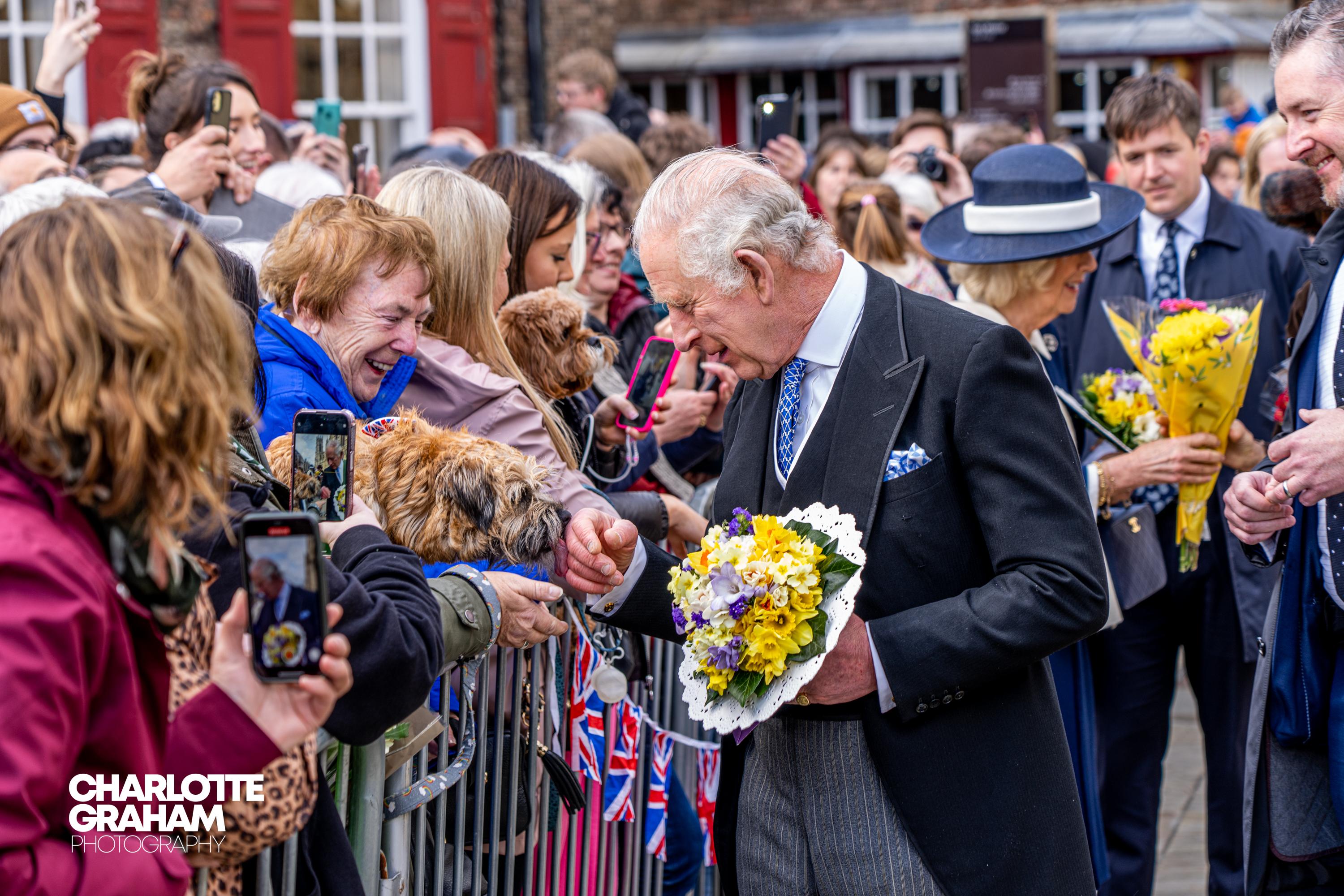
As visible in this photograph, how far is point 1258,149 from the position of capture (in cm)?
653

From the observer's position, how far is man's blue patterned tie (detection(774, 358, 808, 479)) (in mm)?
2635

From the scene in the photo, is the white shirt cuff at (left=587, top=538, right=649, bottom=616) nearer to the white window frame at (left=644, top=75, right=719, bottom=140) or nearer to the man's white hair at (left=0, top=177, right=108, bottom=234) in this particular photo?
the man's white hair at (left=0, top=177, right=108, bottom=234)

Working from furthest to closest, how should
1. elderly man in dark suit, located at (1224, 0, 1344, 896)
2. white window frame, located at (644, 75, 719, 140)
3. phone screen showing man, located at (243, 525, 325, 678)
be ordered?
white window frame, located at (644, 75, 719, 140), elderly man in dark suit, located at (1224, 0, 1344, 896), phone screen showing man, located at (243, 525, 325, 678)

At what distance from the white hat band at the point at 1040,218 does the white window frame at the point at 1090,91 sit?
54.8ft

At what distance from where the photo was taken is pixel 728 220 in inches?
98.5

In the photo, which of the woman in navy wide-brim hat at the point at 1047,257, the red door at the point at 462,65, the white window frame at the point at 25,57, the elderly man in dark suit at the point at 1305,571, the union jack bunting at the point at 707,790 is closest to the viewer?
the elderly man in dark suit at the point at 1305,571

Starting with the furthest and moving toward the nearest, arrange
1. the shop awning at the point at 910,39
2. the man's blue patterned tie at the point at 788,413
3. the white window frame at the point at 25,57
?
the shop awning at the point at 910,39 < the white window frame at the point at 25,57 < the man's blue patterned tie at the point at 788,413

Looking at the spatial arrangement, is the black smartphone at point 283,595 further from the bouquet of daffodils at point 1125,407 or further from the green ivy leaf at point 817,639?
the bouquet of daffodils at point 1125,407

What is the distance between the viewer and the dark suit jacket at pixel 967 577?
2.36 metres

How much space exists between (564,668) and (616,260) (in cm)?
211

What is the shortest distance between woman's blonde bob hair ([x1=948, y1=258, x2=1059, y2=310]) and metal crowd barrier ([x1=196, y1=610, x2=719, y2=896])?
1.42m

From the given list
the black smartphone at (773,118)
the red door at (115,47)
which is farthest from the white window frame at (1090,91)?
the black smartphone at (773,118)

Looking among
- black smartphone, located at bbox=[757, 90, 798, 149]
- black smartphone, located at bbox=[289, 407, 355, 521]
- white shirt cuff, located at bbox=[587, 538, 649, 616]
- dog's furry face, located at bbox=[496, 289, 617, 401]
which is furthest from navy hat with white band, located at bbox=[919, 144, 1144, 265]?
black smartphone, located at bbox=[289, 407, 355, 521]

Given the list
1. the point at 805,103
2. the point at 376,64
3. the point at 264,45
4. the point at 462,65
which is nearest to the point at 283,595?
the point at 264,45
